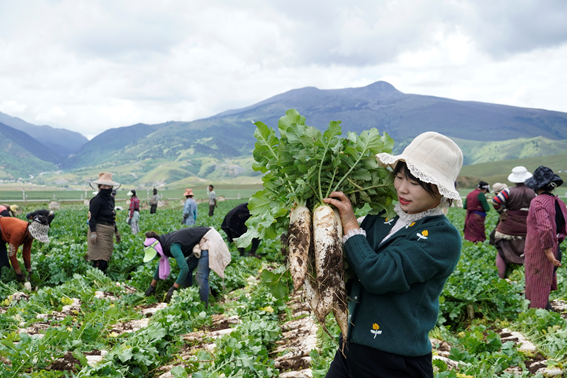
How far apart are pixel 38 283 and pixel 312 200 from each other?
24.6ft

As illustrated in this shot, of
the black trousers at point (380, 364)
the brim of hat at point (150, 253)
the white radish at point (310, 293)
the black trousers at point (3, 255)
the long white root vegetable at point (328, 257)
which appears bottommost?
the black trousers at point (3, 255)

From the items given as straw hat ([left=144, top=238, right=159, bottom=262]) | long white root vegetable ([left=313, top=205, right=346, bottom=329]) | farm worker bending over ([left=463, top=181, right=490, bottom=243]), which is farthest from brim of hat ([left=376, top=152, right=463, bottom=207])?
farm worker bending over ([left=463, top=181, right=490, bottom=243])

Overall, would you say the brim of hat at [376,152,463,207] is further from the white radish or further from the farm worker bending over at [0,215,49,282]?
the farm worker bending over at [0,215,49,282]

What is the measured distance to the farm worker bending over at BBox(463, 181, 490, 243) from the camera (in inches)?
371

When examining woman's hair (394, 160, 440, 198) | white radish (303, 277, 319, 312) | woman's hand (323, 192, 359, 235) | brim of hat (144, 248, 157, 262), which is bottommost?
brim of hat (144, 248, 157, 262)

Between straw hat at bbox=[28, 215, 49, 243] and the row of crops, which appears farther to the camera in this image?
straw hat at bbox=[28, 215, 49, 243]

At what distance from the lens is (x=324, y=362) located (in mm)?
3469

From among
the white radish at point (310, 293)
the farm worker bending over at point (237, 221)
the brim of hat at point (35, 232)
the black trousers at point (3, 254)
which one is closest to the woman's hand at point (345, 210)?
the white radish at point (310, 293)

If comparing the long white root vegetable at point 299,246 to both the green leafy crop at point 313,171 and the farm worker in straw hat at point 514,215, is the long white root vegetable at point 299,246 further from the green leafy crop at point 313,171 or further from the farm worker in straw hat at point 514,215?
the farm worker in straw hat at point 514,215

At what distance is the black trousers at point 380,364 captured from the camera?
2.02 metres

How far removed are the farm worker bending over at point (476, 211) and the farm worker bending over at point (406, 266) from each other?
311 inches

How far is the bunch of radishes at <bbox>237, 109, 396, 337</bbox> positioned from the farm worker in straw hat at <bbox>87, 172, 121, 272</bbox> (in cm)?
614

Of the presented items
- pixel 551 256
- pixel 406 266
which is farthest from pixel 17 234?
pixel 551 256

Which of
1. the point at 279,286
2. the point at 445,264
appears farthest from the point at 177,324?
the point at 445,264
